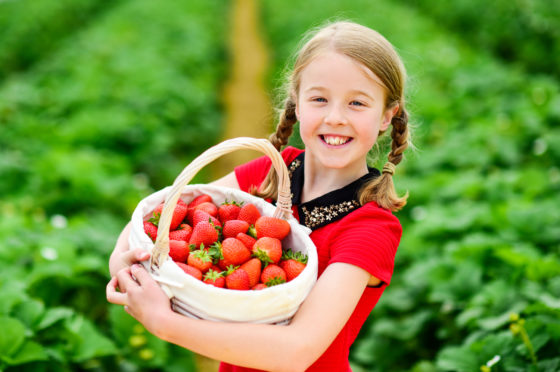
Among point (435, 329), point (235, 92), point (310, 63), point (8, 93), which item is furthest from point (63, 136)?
point (235, 92)

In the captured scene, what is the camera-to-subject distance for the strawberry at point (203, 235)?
1.44 metres

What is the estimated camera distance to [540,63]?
9.41 meters

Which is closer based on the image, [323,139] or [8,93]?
[323,139]

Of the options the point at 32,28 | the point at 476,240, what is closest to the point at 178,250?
the point at 476,240

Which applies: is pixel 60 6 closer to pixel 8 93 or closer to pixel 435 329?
pixel 8 93

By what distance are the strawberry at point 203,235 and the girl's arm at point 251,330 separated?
150mm

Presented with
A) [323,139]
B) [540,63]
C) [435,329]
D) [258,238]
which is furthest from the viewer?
[540,63]

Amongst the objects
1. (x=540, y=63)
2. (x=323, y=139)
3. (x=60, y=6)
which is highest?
(x=323, y=139)

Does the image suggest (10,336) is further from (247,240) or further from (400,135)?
(400,135)

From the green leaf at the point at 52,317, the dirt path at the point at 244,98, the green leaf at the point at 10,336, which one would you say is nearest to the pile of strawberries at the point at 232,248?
the green leaf at the point at 10,336

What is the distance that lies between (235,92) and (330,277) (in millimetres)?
8297

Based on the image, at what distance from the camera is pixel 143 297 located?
1.33 meters

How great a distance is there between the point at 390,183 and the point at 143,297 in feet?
2.45

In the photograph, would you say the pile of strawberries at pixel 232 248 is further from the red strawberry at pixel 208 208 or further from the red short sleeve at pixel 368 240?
the red short sleeve at pixel 368 240
